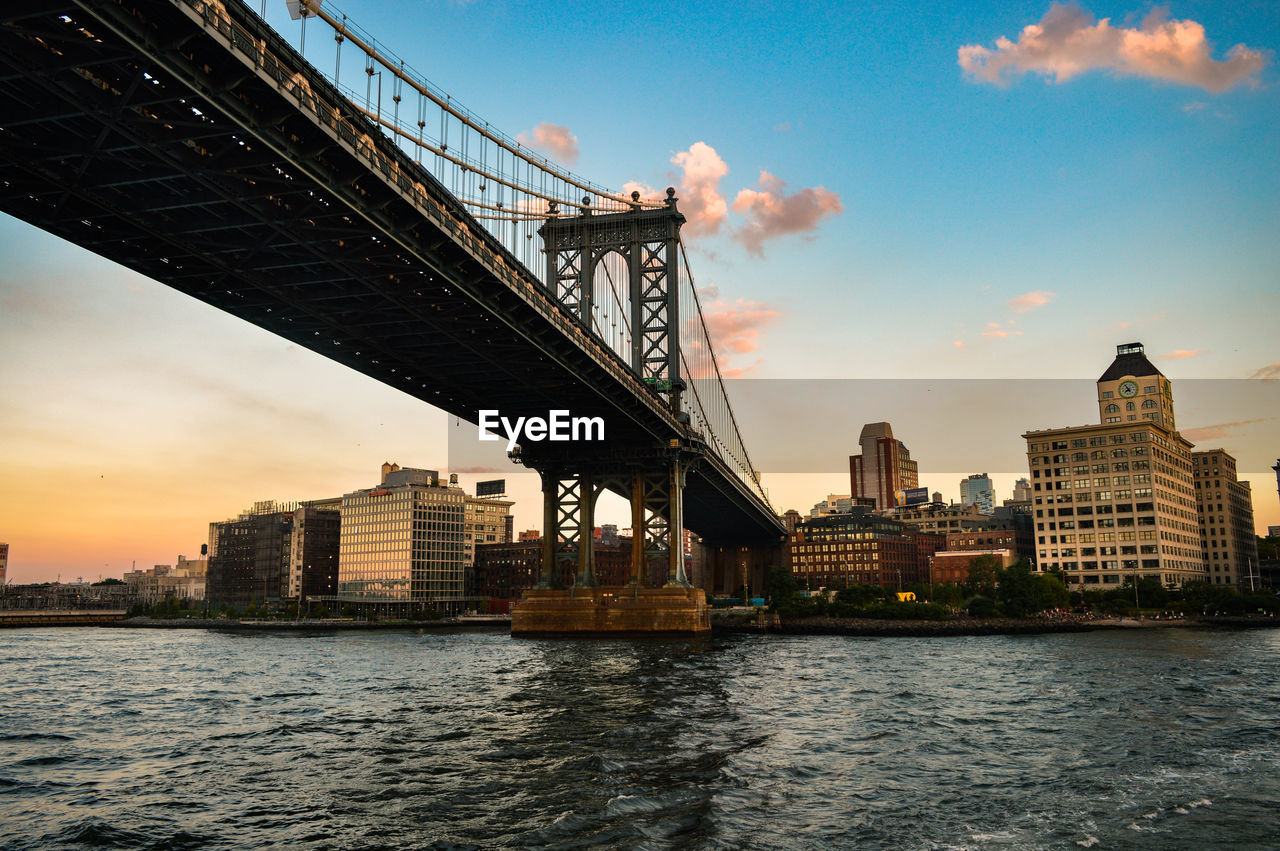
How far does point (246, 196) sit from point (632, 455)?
5005cm

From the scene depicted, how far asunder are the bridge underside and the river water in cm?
1714

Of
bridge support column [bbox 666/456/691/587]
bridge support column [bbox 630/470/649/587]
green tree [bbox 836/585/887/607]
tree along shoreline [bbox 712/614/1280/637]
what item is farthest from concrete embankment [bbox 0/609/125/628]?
bridge support column [bbox 666/456/691/587]

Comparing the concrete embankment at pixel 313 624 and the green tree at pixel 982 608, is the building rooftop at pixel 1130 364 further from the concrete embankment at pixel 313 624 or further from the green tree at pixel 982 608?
the concrete embankment at pixel 313 624

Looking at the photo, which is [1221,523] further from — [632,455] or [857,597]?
[632,455]

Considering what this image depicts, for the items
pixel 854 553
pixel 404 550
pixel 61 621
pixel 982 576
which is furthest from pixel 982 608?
pixel 61 621

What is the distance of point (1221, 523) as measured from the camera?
15800 centimetres

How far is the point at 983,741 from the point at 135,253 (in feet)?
115

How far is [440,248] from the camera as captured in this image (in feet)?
126

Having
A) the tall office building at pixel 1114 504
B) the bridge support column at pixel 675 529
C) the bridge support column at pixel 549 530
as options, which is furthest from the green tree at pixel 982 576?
the bridge support column at pixel 549 530

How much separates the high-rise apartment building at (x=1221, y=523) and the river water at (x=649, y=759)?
5016 inches

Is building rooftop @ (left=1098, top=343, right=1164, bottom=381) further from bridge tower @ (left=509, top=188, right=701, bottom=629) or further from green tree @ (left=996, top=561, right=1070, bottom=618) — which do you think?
bridge tower @ (left=509, top=188, right=701, bottom=629)

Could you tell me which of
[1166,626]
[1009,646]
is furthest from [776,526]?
[1009,646]

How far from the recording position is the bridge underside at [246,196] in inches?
936

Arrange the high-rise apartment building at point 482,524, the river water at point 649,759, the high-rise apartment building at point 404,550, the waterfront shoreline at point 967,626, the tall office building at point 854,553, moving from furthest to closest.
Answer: the tall office building at point 854,553 → the high-rise apartment building at point 482,524 → the high-rise apartment building at point 404,550 → the waterfront shoreline at point 967,626 → the river water at point 649,759
